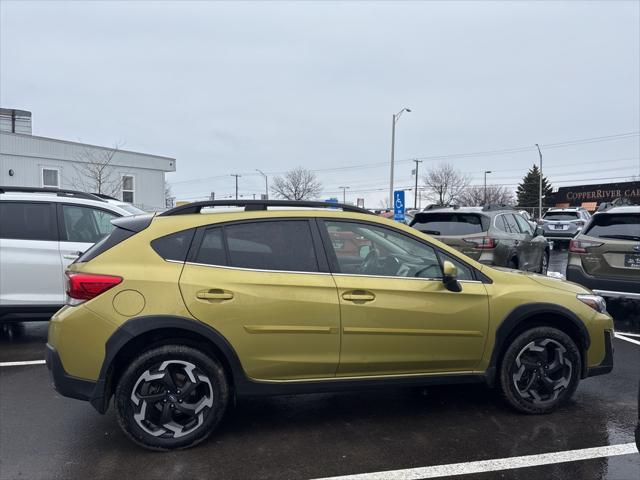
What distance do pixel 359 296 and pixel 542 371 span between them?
5.40 ft

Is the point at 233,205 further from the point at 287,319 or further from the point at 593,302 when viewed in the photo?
the point at 593,302

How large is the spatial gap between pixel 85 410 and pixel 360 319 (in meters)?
2.43

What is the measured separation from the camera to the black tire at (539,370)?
3998 millimetres

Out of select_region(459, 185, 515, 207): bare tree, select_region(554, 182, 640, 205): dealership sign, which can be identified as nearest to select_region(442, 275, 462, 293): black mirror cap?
select_region(554, 182, 640, 205): dealership sign

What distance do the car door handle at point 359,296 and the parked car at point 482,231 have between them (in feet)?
16.1

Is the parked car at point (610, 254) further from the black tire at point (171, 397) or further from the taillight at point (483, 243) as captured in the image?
the black tire at point (171, 397)

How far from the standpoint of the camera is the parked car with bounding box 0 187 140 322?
19.2ft

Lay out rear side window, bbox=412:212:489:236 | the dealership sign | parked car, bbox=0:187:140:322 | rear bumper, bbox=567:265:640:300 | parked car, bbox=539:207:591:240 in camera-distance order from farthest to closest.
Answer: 1. the dealership sign
2. parked car, bbox=539:207:591:240
3. rear side window, bbox=412:212:489:236
4. rear bumper, bbox=567:265:640:300
5. parked car, bbox=0:187:140:322

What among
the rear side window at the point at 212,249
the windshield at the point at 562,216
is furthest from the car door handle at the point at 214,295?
the windshield at the point at 562,216

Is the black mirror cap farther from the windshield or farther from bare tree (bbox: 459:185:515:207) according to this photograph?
bare tree (bbox: 459:185:515:207)

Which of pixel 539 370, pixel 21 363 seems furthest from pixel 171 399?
pixel 21 363

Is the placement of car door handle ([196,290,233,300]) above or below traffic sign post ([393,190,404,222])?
below

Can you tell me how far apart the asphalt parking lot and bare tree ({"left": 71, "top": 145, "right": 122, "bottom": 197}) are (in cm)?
1623

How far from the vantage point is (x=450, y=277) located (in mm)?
3787
